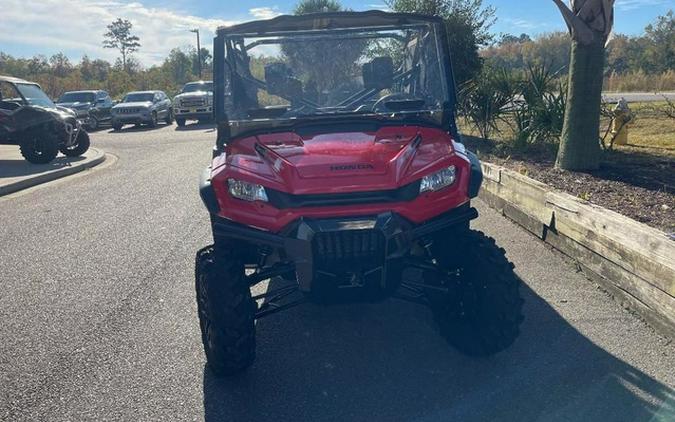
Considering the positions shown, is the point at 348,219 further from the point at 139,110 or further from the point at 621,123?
the point at 139,110

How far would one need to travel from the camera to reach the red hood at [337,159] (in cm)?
321

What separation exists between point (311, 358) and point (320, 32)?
2460 mm

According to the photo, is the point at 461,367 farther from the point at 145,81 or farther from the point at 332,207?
the point at 145,81

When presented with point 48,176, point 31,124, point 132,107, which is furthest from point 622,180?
point 132,107

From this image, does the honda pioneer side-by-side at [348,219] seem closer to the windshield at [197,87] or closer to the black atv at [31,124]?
the black atv at [31,124]

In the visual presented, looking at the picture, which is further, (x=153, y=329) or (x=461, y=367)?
(x=153, y=329)

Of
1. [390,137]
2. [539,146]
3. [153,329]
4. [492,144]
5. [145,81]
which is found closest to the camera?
[390,137]

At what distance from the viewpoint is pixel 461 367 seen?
353 centimetres

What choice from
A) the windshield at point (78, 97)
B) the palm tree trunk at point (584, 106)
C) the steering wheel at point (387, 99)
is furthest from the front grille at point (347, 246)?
the windshield at point (78, 97)

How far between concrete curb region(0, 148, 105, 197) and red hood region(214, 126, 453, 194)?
8.53m

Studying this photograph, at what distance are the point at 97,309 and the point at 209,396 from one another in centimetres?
181

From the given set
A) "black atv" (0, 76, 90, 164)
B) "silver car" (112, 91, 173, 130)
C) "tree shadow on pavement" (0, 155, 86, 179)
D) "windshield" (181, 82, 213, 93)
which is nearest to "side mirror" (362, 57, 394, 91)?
"tree shadow on pavement" (0, 155, 86, 179)

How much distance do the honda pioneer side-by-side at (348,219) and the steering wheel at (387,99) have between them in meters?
0.03

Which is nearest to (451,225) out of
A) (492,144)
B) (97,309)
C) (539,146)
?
(97,309)
